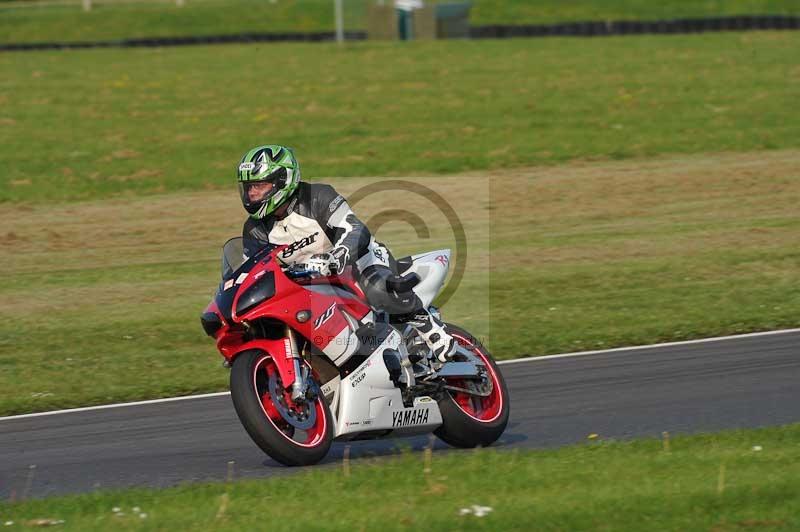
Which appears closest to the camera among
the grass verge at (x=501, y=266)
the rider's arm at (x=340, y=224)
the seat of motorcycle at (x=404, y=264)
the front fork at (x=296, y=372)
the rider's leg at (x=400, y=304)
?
the front fork at (x=296, y=372)

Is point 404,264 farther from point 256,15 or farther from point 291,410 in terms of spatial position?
point 256,15

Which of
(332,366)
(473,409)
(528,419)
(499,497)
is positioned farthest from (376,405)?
(528,419)

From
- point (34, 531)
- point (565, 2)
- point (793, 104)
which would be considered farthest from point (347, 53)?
point (34, 531)

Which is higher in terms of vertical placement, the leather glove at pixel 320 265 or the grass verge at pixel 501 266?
the leather glove at pixel 320 265

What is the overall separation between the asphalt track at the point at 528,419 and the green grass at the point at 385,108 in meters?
11.0

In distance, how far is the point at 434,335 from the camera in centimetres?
810

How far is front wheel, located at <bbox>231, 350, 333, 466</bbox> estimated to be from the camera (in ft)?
23.1

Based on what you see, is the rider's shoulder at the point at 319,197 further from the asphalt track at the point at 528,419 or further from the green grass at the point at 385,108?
the green grass at the point at 385,108

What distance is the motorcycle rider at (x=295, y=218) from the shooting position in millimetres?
7496

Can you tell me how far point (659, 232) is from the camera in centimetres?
1692

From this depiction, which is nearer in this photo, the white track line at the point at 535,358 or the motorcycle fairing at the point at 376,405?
the motorcycle fairing at the point at 376,405

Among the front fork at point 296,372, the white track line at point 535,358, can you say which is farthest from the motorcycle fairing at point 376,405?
the white track line at point 535,358

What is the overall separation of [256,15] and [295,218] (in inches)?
1718

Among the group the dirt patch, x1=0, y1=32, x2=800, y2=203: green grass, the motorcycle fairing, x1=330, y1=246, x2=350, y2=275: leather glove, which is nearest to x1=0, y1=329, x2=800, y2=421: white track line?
the motorcycle fairing
